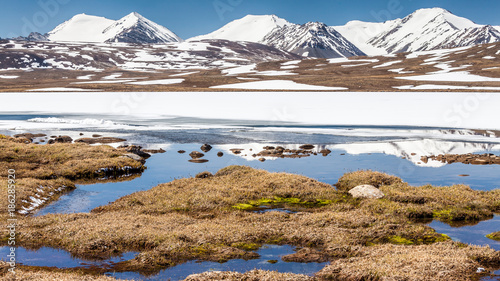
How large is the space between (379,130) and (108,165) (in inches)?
1163

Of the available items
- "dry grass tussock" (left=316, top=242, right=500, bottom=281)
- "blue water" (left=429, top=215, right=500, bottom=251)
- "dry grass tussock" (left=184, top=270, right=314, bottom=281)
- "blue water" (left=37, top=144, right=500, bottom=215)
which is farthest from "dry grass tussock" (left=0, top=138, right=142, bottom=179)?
"blue water" (left=429, top=215, right=500, bottom=251)

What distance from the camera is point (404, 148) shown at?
119 feet

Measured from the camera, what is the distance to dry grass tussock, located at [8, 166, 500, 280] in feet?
44.6

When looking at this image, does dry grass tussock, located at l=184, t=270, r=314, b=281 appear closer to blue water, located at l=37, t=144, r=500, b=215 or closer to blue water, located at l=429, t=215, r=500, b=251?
blue water, located at l=429, t=215, r=500, b=251

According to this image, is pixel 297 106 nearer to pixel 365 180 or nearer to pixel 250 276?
pixel 365 180

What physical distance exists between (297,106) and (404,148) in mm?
28524

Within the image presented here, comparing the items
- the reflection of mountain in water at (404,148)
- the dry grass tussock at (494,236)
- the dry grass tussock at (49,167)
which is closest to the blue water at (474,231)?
the dry grass tussock at (494,236)

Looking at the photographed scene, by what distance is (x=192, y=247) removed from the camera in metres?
14.4

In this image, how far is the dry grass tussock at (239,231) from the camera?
1359 cm

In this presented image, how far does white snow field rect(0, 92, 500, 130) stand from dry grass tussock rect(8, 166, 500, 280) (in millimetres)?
33491

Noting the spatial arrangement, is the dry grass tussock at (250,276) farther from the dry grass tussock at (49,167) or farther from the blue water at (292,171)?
the dry grass tussock at (49,167)

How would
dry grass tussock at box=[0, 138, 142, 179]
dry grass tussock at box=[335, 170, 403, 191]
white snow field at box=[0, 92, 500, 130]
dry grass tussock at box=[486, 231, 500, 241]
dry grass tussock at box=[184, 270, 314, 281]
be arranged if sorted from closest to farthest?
dry grass tussock at box=[184, 270, 314, 281] < dry grass tussock at box=[486, 231, 500, 241] < dry grass tussock at box=[335, 170, 403, 191] < dry grass tussock at box=[0, 138, 142, 179] < white snow field at box=[0, 92, 500, 130]

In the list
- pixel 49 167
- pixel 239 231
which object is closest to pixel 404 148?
pixel 239 231

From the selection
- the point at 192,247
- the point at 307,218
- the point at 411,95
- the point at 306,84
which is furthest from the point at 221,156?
the point at 306,84
